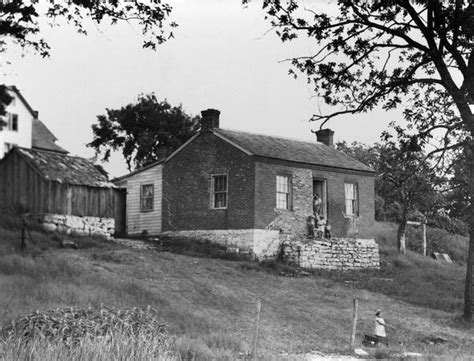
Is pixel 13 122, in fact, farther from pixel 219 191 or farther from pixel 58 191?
pixel 219 191

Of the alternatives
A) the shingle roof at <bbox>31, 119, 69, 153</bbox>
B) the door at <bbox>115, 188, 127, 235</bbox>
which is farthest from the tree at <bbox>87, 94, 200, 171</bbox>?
the door at <bbox>115, 188, 127, 235</bbox>

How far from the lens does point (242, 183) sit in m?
36.7

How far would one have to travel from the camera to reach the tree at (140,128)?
64688 mm

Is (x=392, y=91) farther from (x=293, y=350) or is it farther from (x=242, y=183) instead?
(x=242, y=183)

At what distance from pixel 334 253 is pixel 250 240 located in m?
5.12

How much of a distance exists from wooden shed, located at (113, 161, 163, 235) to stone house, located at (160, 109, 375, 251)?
623 millimetres

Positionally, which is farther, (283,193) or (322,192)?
(322,192)

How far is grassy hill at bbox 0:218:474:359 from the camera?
18.5 meters

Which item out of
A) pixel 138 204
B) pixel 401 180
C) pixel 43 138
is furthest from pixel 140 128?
pixel 401 180

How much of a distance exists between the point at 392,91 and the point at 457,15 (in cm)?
373

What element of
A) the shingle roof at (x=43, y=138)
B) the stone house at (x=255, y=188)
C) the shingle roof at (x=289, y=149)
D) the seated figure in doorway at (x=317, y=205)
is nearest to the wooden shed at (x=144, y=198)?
the stone house at (x=255, y=188)

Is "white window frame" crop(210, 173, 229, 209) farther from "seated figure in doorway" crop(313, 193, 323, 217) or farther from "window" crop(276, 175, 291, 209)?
"seated figure in doorway" crop(313, 193, 323, 217)

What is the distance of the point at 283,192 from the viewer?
37.7m

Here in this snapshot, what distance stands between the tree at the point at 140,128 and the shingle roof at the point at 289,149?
2370 centimetres
